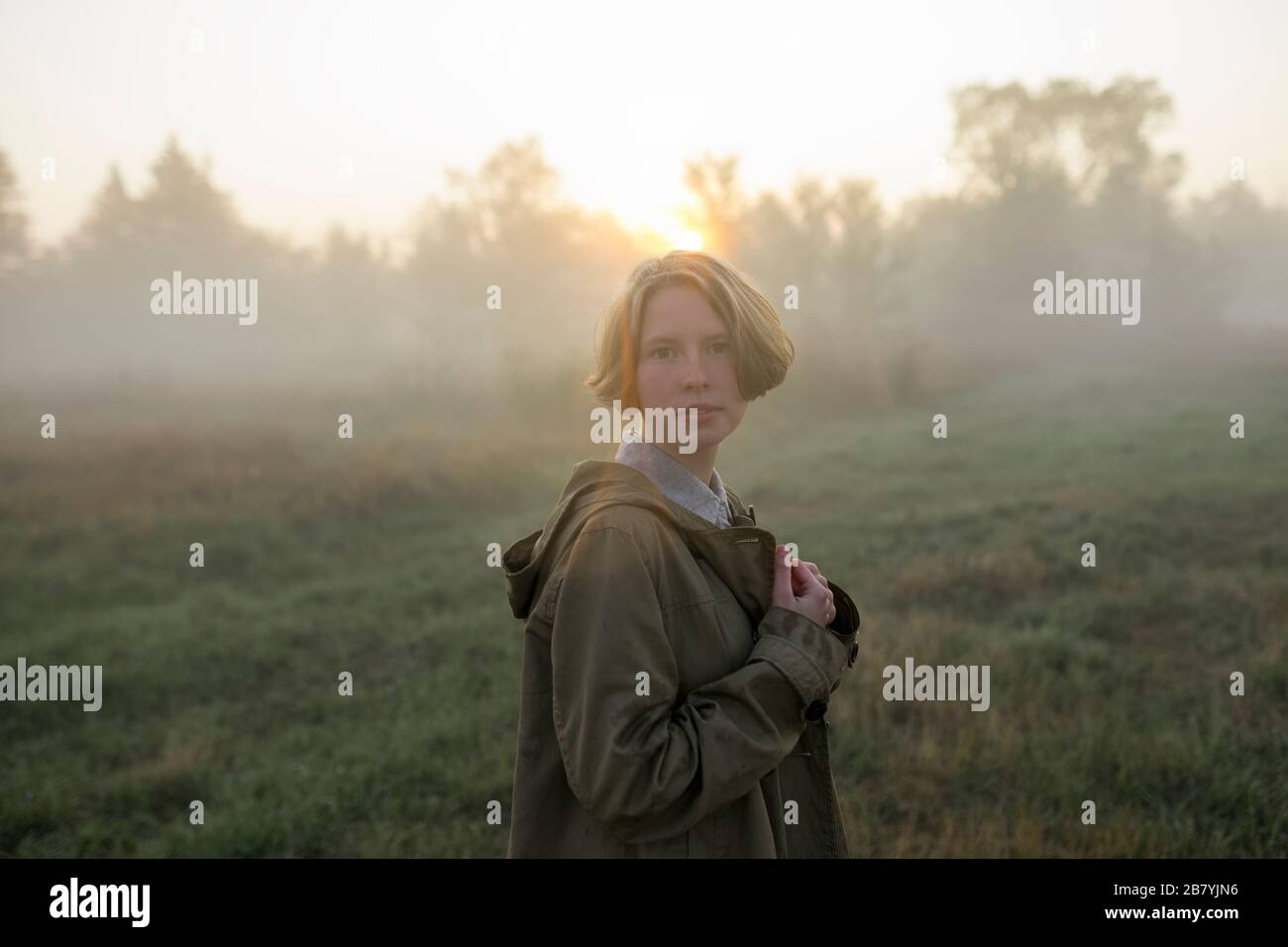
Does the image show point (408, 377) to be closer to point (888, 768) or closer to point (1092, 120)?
point (888, 768)

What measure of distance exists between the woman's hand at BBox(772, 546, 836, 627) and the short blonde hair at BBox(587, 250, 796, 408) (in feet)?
1.36

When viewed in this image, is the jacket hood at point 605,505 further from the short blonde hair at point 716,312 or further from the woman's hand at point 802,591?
the short blonde hair at point 716,312

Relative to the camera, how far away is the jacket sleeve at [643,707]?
146 centimetres

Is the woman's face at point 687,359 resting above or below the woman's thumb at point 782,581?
above

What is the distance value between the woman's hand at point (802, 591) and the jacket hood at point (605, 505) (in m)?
0.04

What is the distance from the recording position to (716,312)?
5.92 feet

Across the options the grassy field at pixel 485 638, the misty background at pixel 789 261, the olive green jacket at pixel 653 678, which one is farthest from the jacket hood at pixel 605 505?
the misty background at pixel 789 261

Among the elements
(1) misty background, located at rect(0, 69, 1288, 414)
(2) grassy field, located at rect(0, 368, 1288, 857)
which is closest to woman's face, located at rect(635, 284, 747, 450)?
(2) grassy field, located at rect(0, 368, 1288, 857)

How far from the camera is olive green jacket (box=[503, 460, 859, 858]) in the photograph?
4.81ft

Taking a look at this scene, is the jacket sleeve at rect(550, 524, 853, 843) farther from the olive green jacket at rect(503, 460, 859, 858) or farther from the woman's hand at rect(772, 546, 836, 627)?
the woman's hand at rect(772, 546, 836, 627)

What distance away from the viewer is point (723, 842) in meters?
1.66

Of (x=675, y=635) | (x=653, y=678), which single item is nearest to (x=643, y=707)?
(x=653, y=678)

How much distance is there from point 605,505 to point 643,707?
0.39m

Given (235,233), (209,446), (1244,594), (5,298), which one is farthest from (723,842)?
(235,233)
